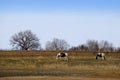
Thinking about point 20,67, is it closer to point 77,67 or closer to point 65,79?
point 77,67

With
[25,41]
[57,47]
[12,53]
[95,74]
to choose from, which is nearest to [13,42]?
[25,41]

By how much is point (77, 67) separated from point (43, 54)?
24.0 metres

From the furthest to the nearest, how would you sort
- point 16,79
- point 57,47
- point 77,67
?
point 57,47, point 77,67, point 16,79

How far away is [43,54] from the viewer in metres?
64.8

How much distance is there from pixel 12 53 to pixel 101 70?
99.3ft

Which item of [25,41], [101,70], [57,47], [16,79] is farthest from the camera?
[57,47]

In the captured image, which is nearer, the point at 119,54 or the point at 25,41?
the point at 119,54

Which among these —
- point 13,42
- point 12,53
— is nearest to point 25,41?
point 13,42

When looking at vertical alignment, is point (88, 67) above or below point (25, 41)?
below

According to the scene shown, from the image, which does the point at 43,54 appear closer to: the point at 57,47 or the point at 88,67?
the point at 88,67

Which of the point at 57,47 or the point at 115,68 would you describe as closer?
the point at 115,68

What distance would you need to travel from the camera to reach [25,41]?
133250 millimetres

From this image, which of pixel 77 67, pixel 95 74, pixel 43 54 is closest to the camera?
pixel 95 74

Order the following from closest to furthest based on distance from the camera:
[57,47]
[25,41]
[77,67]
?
[77,67]
[25,41]
[57,47]
